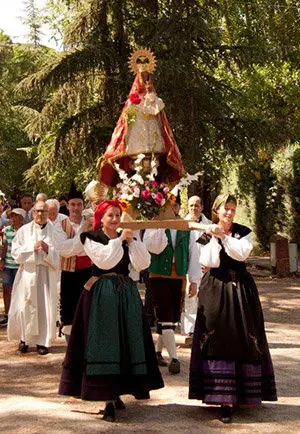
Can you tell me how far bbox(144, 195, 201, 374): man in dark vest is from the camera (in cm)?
907

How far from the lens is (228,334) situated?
7422 millimetres

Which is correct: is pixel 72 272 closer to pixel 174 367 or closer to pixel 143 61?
pixel 174 367

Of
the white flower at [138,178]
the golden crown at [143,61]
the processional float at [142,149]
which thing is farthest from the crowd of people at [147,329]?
the golden crown at [143,61]

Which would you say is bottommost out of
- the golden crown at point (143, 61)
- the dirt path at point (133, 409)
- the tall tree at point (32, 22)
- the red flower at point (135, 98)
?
the dirt path at point (133, 409)

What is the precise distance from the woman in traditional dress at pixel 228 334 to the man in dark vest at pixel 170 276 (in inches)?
58.2

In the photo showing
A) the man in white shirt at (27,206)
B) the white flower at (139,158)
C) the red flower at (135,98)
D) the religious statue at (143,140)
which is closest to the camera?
the white flower at (139,158)

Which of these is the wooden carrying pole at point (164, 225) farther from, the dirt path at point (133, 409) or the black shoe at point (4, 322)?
the black shoe at point (4, 322)

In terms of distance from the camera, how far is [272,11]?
23969 millimetres

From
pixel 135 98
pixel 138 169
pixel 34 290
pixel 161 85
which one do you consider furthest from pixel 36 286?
pixel 161 85

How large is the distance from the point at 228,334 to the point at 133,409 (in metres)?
1.06

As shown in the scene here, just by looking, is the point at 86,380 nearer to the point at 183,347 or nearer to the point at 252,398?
the point at 252,398

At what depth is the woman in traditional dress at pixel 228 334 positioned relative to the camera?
734 cm

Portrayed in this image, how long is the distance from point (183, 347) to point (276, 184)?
13899mm

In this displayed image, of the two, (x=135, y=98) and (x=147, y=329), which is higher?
(x=135, y=98)
